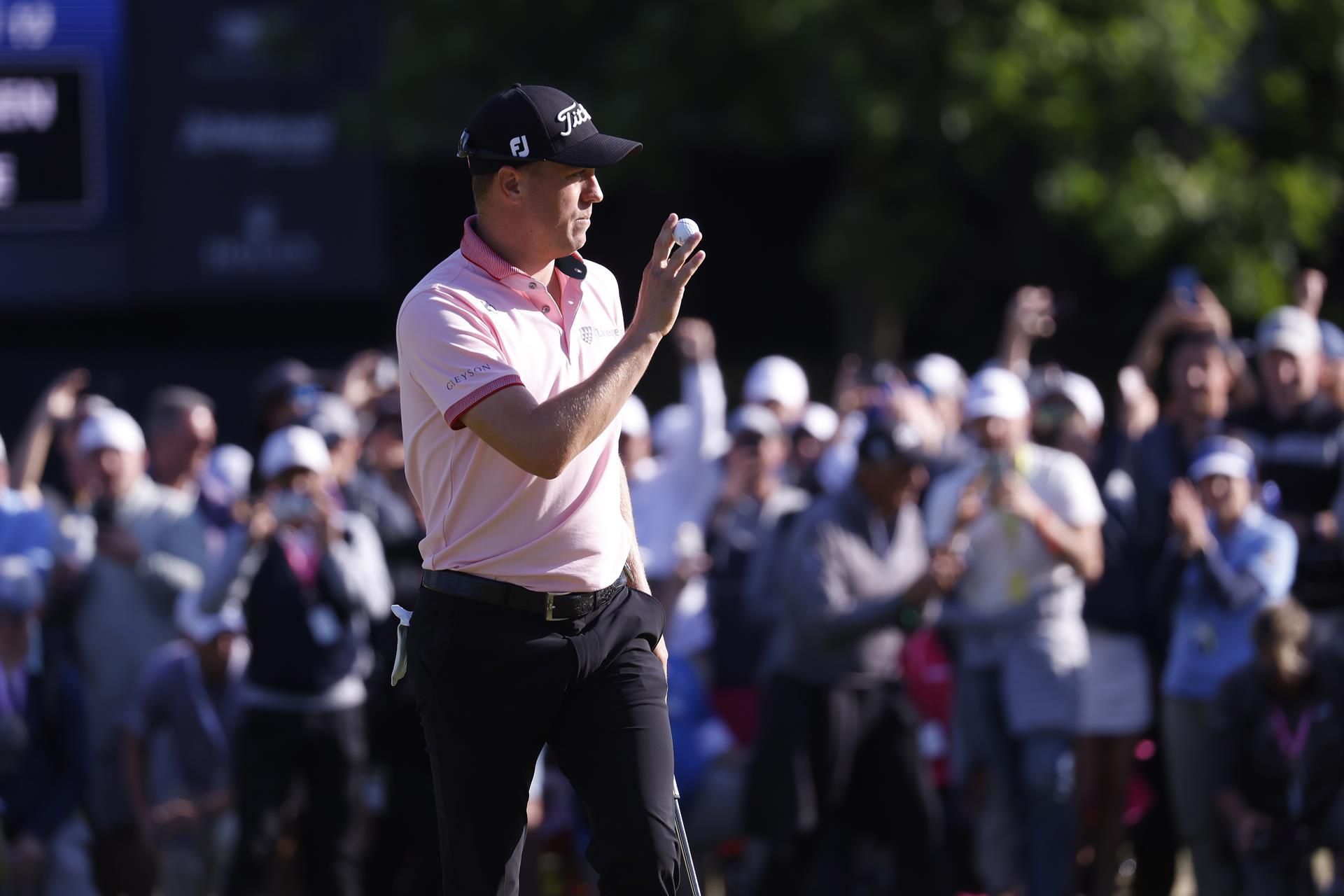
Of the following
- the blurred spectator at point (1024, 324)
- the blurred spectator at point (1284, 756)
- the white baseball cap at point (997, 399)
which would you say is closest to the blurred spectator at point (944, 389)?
the blurred spectator at point (1024, 324)

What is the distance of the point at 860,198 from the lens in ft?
45.0

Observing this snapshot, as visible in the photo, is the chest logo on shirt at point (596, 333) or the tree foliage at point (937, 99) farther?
the tree foliage at point (937, 99)

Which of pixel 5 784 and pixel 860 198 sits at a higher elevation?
pixel 860 198

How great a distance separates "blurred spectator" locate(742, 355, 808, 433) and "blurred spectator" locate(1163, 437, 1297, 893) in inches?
106

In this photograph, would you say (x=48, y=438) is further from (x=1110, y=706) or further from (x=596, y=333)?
(x=596, y=333)

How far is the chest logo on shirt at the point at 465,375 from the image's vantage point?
3924mm

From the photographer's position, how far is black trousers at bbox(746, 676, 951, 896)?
736 cm

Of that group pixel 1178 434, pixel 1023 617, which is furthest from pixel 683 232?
pixel 1178 434

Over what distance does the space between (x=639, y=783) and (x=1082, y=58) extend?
9.88 meters

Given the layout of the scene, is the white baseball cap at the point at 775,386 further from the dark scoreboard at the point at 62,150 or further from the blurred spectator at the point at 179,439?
the dark scoreboard at the point at 62,150

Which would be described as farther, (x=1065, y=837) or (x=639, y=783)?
(x=1065, y=837)

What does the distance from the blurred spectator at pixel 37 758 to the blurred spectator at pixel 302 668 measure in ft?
2.17

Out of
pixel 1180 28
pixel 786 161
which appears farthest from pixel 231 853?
pixel 786 161

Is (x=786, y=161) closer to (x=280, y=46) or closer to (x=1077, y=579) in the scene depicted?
(x=280, y=46)
